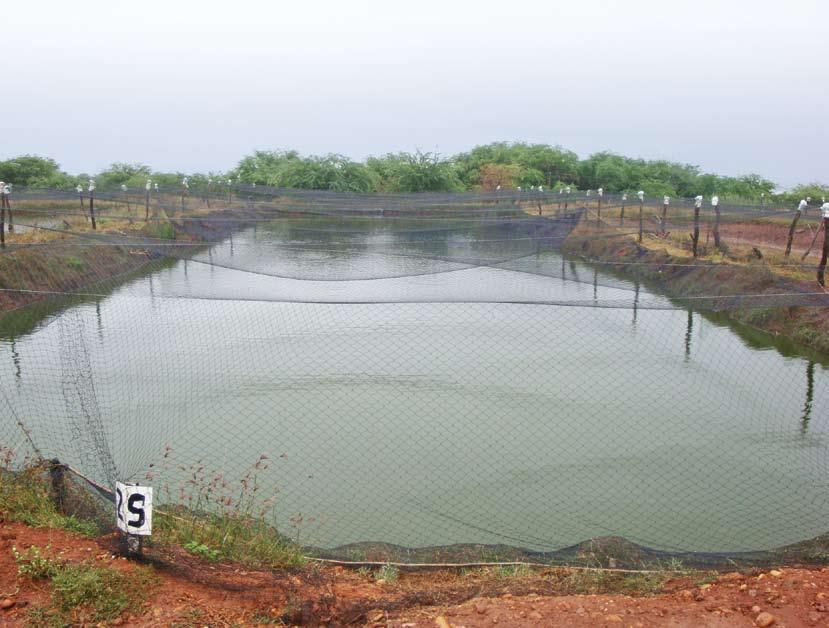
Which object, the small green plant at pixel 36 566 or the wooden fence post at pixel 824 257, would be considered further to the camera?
the wooden fence post at pixel 824 257

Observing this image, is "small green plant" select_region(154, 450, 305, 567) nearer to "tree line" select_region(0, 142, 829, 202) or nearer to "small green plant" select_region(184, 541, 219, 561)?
"small green plant" select_region(184, 541, 219, 561)

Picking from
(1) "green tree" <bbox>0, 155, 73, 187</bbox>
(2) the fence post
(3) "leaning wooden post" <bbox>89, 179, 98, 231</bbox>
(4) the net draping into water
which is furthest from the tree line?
(2) the fence post

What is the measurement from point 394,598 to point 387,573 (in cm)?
37

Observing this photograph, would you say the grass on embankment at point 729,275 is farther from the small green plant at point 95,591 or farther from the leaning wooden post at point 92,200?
the leaning wooden post at point 92,200

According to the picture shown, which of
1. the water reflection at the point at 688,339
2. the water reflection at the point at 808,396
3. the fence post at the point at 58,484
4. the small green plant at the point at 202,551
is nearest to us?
the small green plant at the point at 202,551

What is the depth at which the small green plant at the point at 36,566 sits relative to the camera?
2.01 meters

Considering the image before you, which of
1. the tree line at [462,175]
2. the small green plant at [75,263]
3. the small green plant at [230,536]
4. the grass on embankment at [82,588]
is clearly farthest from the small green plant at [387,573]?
the tree line at [462,175]

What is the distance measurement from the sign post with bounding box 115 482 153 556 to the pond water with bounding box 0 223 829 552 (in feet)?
2.02

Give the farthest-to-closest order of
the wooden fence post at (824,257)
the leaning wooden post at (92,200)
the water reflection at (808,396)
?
the leaning wooden post at (92,200)
the wooden fence post at (824,257)
the water reflection at (808,396)

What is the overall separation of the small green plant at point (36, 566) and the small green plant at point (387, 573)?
1017mm

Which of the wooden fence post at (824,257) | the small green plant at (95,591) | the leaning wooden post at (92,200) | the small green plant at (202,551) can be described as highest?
the leaning wooden post at (92,200)

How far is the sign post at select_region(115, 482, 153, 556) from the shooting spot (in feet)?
6.78

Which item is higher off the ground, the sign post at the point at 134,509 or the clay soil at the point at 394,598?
the sign post at the point at 134,509

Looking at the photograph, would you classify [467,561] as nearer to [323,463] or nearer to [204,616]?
[204,616]
